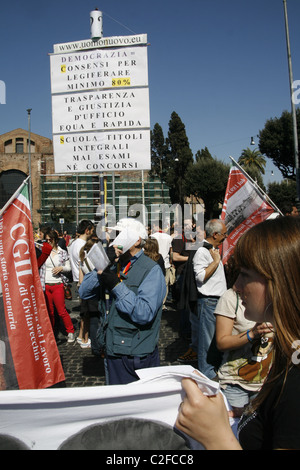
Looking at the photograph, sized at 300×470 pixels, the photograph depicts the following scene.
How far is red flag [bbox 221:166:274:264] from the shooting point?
4855 mm

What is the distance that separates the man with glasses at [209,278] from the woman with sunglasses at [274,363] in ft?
9.89

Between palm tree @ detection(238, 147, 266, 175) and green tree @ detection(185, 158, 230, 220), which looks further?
palm tree @ detection(238, 147, 266, 175)

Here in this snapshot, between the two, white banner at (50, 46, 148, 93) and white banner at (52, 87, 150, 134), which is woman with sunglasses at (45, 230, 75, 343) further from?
white banner at (50, 46, 148, 93)

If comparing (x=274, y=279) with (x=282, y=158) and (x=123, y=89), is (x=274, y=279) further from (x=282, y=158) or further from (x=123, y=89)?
(x=282, y=158)

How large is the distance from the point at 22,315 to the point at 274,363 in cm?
254

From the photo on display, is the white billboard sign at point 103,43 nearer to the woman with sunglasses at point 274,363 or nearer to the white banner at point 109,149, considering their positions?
the white banner at point 109,149

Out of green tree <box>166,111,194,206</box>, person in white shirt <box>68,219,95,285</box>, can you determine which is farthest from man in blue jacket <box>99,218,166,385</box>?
green tree <box>166,111,194,206</box>

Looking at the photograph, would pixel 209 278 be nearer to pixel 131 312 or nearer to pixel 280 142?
pixel 131 312

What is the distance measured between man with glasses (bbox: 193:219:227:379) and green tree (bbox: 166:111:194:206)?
46.3m

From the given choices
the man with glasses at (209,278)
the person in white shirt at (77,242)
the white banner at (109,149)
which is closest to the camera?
the white banner at (109,149)

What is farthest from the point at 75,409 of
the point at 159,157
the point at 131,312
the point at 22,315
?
the point at 159,157

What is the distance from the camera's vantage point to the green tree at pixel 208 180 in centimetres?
4472

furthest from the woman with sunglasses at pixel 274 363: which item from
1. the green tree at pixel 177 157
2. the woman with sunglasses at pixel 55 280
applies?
the green tree at pixel 177 157

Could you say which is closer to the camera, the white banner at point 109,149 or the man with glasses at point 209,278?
the white banner at point 109,149
